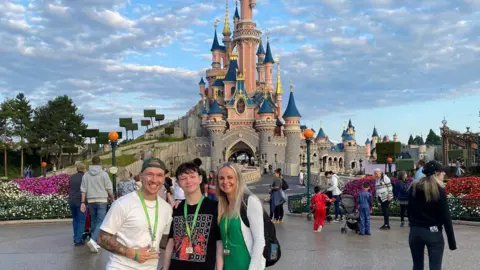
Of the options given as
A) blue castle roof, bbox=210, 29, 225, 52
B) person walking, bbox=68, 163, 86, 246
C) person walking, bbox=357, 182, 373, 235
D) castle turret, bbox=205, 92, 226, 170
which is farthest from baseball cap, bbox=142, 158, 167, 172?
blue castle roof, bbox=210, 29, 225, 52

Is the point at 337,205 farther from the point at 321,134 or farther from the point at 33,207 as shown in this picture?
the point at 321,134

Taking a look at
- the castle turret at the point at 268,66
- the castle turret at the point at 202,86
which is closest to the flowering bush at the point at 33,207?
the castle turret at the point at 268,66

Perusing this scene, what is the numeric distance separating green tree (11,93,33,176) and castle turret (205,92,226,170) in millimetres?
21085

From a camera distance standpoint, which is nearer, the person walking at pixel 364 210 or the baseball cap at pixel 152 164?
the baseball cap at pixel 152 164

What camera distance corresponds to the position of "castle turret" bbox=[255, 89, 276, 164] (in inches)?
2179

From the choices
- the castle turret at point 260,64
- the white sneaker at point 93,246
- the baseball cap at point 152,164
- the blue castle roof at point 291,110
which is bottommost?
the white sneaker at point 93,246

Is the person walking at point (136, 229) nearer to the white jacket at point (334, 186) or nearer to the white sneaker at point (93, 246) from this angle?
the white sneaker at point (93, 246)

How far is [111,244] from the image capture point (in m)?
3.33

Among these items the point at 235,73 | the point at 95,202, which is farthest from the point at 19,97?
the point at 95,202

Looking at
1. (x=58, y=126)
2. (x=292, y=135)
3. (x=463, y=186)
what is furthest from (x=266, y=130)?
(x=463, y=186)

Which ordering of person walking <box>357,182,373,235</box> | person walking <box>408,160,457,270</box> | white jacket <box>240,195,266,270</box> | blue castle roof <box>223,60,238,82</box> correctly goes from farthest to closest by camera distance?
1. blue castle roof <box>223,60,238,82</box>
2. person walking <box>357,182,373,235</box>
3. person walking <box>408,160,457,270</box>
4. white jacket <box>240,195,266,270</box>

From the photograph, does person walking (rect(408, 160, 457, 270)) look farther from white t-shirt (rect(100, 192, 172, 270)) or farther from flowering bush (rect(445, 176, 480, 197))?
flowering bush (rect(445, 176, 480, 197))

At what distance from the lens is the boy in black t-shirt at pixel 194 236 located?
3.48 meters

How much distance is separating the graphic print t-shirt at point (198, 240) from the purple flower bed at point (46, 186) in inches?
559
